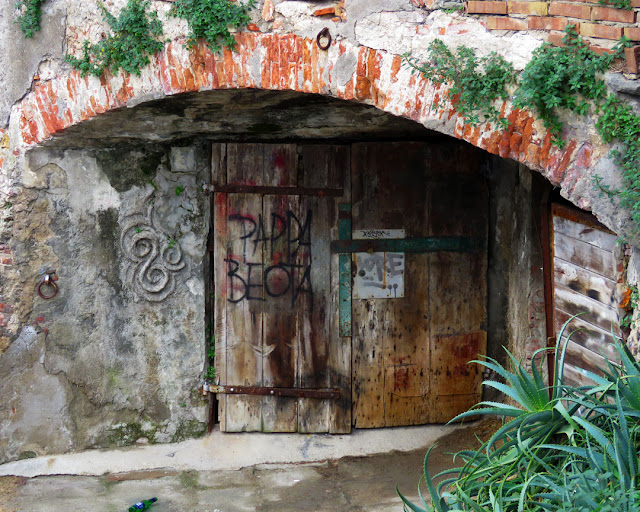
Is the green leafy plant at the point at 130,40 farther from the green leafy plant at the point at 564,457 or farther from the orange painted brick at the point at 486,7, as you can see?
the green leafy plant at the point at 564,457

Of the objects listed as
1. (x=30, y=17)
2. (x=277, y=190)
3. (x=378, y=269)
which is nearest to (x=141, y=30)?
(x=30, y=17)

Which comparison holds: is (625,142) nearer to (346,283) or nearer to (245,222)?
(346,283)

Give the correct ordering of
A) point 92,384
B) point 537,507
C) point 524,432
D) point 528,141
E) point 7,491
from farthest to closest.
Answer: point 92,384
point 7,491
point 528,141
point 524,432
point 537,507

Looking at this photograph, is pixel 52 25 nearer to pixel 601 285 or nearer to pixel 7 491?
pixel 7 491

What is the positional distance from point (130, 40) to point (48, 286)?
170 cm

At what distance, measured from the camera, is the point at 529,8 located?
9.88 feet

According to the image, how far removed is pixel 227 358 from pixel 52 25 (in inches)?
92.1

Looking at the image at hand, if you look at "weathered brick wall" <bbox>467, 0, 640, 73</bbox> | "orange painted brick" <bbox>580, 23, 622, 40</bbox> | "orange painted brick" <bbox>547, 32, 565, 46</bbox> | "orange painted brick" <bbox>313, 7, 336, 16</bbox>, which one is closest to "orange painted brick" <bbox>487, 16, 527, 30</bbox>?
"weathered brick wall" <bbox>467, 0, 640, 73</bbox>

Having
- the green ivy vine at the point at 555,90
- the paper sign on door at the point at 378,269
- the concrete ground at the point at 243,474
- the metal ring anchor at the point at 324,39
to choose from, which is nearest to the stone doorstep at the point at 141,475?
the concrete ground at the point at 243,474

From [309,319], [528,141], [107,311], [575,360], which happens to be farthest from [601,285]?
[107,311]

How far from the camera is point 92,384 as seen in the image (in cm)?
462

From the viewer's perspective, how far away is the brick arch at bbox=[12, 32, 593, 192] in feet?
9.96

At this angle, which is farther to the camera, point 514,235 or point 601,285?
point 514,235

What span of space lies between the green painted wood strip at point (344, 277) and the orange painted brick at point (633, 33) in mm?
2164
